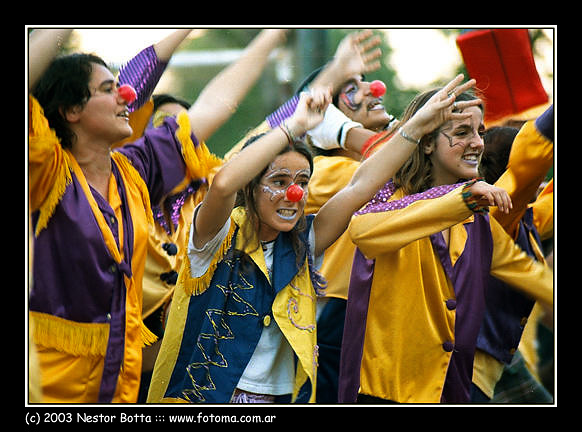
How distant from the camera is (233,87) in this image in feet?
11.8

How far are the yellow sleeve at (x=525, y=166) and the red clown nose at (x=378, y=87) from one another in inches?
25.3

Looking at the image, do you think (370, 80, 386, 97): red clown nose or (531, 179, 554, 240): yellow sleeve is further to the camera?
(531, 179, 554, 240): yellow sleeve

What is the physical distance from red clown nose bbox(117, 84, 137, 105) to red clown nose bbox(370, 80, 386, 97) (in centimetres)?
116

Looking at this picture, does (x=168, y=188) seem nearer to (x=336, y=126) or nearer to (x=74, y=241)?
(x=74, y=241)

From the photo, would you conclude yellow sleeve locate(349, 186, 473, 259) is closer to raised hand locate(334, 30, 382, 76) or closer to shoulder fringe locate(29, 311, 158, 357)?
raised hand locate(334, 30, 382, 76)

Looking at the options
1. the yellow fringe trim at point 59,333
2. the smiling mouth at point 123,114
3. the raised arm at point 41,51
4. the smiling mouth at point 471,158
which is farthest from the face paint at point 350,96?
the yellow fringe trim at point 59,333

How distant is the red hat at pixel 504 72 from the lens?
394 centimetres

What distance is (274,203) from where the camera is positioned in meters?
3.36

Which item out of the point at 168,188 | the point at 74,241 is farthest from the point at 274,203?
the point at 74,241

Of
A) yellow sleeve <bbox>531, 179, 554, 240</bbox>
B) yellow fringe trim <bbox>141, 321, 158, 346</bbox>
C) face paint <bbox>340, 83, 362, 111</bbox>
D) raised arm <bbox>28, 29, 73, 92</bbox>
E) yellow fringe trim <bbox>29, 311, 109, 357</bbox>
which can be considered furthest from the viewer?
yellow sleeve <bbox>531, 179, 554, 240</bbox>

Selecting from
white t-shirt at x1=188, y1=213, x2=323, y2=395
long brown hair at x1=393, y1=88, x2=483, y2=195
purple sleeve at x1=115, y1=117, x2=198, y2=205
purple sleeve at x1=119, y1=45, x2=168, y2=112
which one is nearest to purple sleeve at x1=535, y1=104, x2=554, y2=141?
long brown hair at x1=393, y1=88, x2=483, y2=195

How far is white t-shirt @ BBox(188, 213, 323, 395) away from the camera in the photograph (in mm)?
3242

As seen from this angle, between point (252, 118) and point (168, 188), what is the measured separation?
465 mm

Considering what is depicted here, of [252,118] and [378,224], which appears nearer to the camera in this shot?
[378,224]
